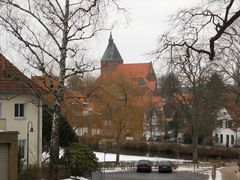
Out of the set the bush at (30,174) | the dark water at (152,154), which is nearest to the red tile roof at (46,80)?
the bush at (30,174)

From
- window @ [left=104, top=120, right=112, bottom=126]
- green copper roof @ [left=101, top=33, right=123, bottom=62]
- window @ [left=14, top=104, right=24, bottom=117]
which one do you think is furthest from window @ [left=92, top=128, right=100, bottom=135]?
green copper roof @ [left=101, top=33, right=123, bottom=62]

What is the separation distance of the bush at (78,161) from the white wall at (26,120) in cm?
801

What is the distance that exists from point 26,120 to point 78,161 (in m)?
10.5

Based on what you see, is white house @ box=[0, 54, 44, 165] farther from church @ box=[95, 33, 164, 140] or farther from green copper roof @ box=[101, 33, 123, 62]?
green copper roof @ box=[101, 33, 123, 62]

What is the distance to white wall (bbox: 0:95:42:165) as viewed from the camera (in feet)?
129

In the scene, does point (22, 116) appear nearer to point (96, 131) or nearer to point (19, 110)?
point (19, 110)

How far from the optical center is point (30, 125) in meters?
40.6

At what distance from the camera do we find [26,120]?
40594mm

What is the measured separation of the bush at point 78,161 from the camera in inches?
1232

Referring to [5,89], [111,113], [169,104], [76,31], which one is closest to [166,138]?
[169,104]

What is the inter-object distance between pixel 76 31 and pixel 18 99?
49.1 ft

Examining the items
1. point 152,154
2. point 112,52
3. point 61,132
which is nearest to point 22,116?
point 61,132

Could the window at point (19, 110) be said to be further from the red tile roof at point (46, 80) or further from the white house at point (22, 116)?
the red tile roof at point (46, 80)

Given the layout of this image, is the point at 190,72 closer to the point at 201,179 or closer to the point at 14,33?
the point at 201,179
